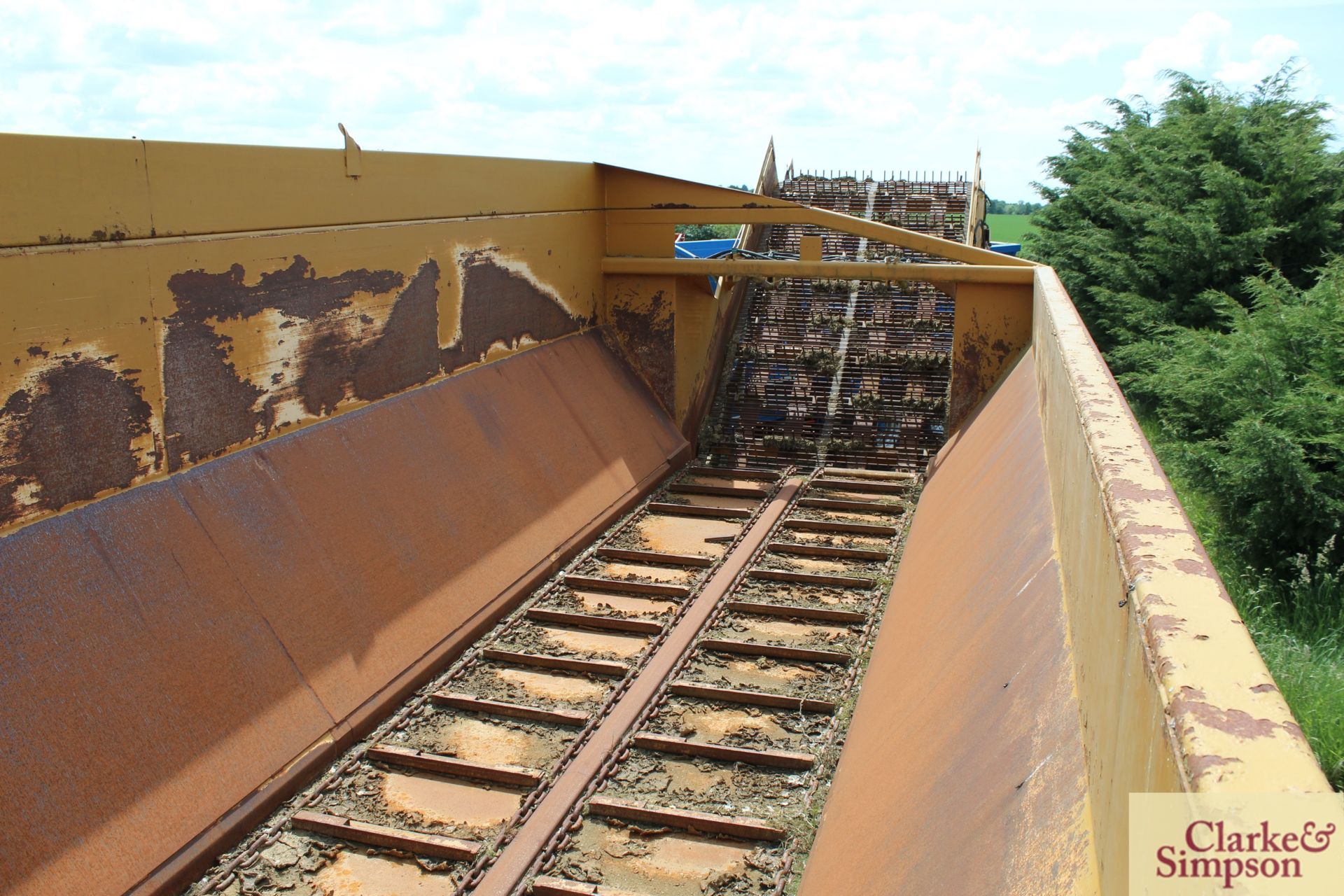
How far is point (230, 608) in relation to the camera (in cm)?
457

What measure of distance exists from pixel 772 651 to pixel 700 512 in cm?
248

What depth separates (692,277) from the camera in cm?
960

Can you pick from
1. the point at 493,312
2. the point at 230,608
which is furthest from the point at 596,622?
the point at 493,312

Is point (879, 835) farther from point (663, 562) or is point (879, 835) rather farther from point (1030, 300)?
point (1030, 300)

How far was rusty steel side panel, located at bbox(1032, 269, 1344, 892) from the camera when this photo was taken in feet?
5.09

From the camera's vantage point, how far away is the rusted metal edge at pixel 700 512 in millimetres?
→ 8023

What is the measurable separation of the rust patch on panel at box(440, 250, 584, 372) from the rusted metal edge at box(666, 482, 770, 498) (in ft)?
5.20

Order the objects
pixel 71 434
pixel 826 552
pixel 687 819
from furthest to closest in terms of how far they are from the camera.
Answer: pixel 826 552, pixel 71 434, pixel 687 819

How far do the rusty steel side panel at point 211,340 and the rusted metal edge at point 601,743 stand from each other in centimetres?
223

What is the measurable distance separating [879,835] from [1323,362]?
209 inches

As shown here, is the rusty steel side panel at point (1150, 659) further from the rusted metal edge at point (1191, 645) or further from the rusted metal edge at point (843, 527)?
the rusted metal edge at point (843, 527)

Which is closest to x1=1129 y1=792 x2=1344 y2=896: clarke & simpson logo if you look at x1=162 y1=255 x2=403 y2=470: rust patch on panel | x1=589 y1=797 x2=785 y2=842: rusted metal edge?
x1=589 y1=797 x2=785 y2=842: rusted metal edge

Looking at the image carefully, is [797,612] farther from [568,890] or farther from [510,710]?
[568,890]

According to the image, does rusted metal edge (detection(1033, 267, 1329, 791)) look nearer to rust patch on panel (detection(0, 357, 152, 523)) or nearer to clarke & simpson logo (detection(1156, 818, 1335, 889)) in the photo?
clarke & simpson logo (detection(1156, 818, 1335, 889))
